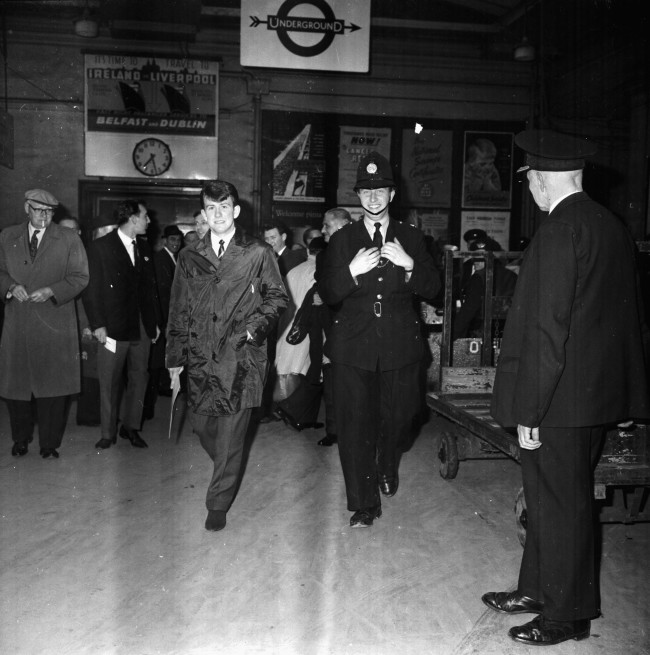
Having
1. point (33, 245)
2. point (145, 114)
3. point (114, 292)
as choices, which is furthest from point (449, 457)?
point (145, 114)

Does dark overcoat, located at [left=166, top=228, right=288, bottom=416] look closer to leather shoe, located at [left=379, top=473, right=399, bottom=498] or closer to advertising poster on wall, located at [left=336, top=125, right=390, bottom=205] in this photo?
leather shoe, located at [left=379, top=473, right=399, bottom=498]

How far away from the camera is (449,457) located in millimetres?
5590

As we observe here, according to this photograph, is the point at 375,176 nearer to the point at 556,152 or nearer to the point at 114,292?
the point at 556,152

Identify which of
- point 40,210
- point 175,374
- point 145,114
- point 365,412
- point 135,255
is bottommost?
point 365,412

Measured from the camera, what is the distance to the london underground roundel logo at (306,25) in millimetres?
6328

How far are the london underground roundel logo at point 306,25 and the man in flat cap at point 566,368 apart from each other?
12.0 ft

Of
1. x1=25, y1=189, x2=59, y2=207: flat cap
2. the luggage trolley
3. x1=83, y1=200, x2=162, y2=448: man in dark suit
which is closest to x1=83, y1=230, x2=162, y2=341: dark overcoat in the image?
x1=83, y1=200, x2=162, y2=448: man in dark suit

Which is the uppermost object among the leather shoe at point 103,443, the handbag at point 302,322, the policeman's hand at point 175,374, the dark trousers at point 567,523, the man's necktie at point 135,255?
the man's necktie at point 135,255

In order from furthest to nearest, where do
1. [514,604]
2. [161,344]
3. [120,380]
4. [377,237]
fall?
[161,344]
[120,380]
[377,237]
[514,604]

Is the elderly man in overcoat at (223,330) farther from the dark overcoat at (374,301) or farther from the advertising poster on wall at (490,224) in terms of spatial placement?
the advertising poster on wall at (490,224)

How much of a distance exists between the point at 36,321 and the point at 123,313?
27.2 inches

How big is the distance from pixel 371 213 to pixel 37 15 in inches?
411

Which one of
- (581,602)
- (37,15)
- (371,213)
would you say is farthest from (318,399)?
(37,15)

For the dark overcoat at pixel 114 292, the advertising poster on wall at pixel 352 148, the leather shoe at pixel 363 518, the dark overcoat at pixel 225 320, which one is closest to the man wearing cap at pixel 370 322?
the leather shoe at pixel 363 518
